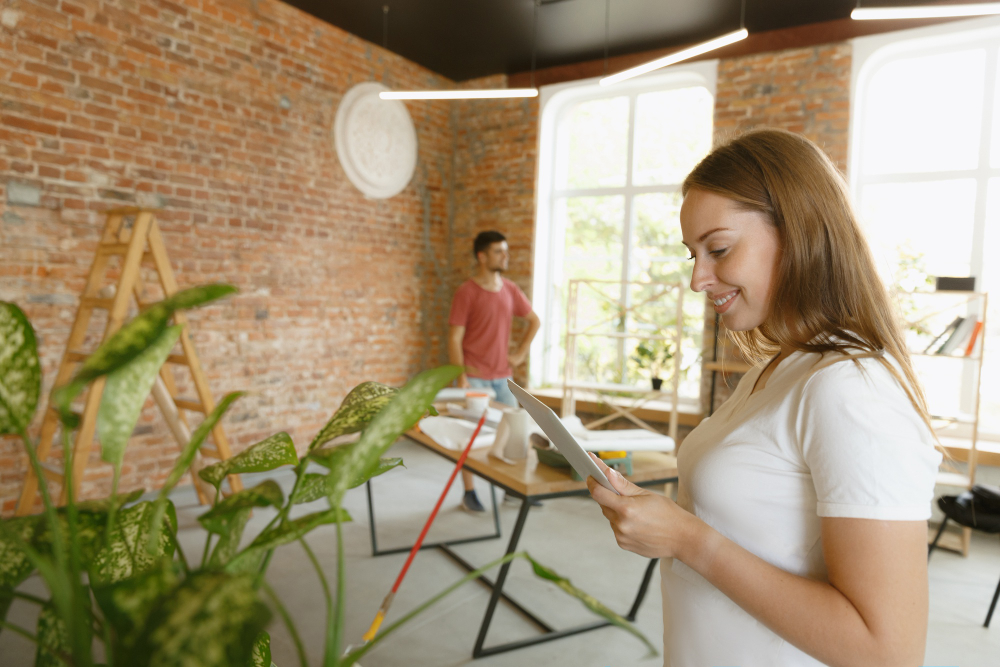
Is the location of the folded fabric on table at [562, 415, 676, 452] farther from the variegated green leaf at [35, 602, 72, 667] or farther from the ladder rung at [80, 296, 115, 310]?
the ladder rung at [80, 296, 115, 310]

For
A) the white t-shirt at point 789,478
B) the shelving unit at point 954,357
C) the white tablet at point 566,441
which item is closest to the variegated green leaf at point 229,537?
the white tablet at point 566,441

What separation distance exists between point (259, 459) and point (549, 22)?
5.06 meters

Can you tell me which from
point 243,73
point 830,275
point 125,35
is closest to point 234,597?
point 830,275

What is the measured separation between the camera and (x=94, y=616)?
0.45 m

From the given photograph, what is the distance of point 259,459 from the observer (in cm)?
53

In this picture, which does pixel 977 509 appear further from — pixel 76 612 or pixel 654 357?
pixel 76 612

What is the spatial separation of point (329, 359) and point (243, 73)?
2.16m

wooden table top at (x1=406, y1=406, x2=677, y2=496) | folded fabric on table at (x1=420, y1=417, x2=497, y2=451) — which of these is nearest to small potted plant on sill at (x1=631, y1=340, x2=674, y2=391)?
wooden table top at (x1=406, y1=406, x2=677, y2=496)

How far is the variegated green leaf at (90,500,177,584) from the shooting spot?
0.49 metres

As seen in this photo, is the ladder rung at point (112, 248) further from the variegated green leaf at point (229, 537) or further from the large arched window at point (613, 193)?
the large arched window at point (613, 193)

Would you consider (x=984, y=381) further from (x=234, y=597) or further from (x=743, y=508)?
(x=234, y=597)

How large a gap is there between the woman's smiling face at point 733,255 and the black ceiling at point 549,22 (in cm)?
407

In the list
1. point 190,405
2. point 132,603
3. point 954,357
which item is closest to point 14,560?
point 132,603

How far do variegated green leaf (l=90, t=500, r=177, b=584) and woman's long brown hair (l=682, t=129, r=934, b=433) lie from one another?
900 mm
